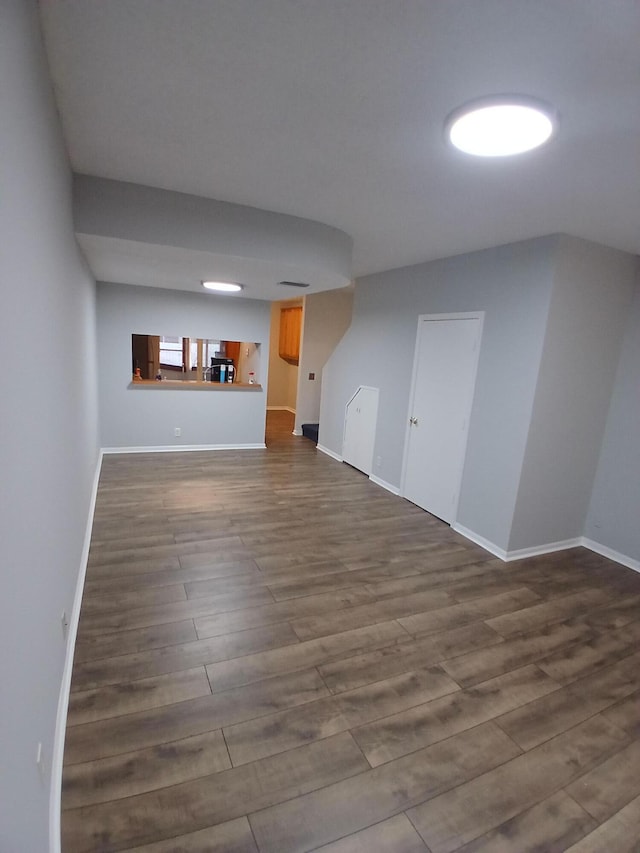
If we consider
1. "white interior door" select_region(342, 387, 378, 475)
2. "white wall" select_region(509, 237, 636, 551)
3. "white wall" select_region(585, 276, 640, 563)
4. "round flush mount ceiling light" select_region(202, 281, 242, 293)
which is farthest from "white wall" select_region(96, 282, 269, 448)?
"white wall" select_region(585, 276, 640, 563)

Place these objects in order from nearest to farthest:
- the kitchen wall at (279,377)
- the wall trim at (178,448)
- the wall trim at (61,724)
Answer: the wall trim at (61,724)
the wall trim at (178,448)
the kitchen wall at (279,377)

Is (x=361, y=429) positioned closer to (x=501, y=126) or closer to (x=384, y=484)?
(x=384, y=484)

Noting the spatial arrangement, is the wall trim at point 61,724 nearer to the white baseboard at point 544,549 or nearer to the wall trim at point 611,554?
the white baseboard at point 544,549

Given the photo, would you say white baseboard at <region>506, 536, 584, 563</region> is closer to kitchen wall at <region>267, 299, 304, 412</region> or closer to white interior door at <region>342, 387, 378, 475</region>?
white interior door at <region>342, 387, 378, 475</region>

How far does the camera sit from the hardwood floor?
149cm

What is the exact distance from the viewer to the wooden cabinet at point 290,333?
8.05 meters

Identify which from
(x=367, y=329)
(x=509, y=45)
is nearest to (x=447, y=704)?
(x=509, y=45)

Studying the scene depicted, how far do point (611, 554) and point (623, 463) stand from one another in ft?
2.75

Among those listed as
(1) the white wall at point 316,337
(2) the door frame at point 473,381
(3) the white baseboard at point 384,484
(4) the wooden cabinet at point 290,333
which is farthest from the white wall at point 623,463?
(4) the wooden cabinet at point 290,333

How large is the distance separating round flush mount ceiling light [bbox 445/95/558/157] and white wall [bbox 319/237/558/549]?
1.59 metres

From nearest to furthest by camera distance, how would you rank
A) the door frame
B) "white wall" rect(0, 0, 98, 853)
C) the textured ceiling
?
1. "white wall" rect(0, 0, 98, 853)
2. the textured ceiling
3. the door frame

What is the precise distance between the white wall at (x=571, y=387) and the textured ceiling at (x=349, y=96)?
0.54m

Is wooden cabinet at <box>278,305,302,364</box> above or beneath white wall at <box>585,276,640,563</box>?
above

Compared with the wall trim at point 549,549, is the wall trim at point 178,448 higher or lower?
higher
